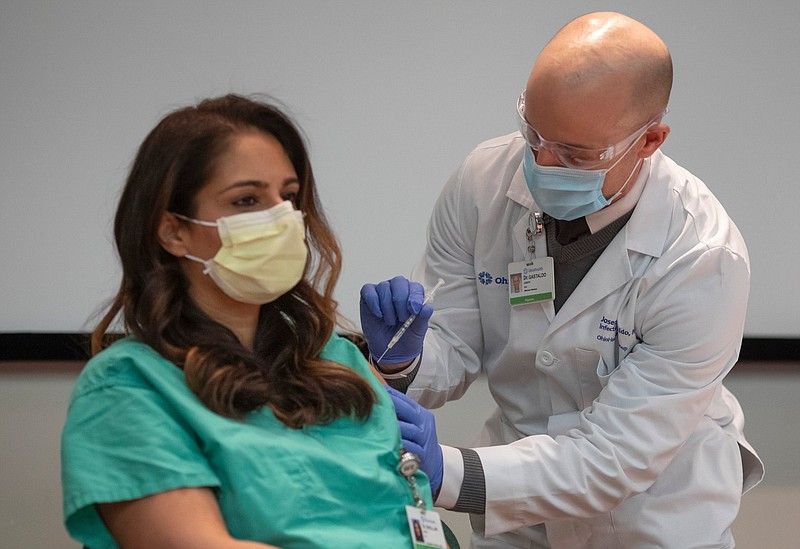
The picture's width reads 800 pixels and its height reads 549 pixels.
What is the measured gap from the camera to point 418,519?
5.07 feet

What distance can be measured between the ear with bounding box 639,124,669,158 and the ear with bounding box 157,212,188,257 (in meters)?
1.01

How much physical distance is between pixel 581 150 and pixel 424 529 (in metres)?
0.85

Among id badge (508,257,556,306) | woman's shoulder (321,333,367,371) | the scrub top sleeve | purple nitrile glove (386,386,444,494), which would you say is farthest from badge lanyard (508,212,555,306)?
the scrub top sleeve

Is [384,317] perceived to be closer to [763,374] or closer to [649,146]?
[649,146]

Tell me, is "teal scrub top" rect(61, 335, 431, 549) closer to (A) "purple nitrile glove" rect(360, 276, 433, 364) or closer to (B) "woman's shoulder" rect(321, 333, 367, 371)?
(B) "woman's shoulder" rect(321, 333, 367, 371)

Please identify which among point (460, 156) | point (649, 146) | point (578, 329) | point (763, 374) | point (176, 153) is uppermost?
point (176, 153)

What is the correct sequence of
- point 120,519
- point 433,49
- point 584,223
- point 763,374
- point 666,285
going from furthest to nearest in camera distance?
1. point 763,374
2. point 433,49
3. point 584,223
4. point 666,285
5. point 120,519

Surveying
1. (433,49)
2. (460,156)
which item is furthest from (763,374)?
(433,49)

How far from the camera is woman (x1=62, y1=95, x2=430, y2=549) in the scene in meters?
1.31

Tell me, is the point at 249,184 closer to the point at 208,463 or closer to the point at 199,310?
the point at 199,310

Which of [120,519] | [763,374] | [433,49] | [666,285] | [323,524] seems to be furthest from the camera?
[763,374]

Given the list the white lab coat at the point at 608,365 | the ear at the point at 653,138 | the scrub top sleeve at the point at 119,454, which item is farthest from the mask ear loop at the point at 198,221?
the ear at the point at 653,138

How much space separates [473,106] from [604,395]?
9.26 feet

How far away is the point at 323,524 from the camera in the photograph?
1.42 metres
